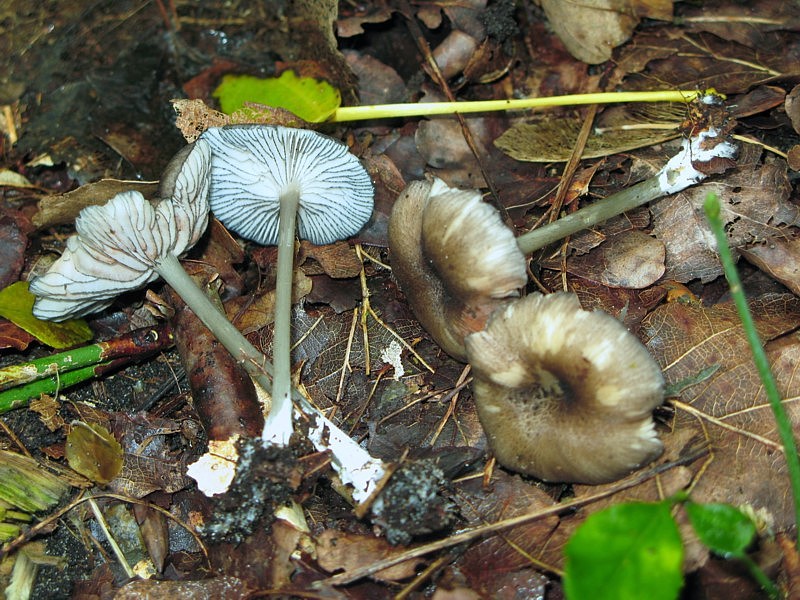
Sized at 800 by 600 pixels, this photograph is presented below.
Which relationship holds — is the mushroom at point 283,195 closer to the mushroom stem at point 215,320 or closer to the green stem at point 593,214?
the mushroom stem at point 215,320

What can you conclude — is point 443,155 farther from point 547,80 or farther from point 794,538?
point 794,538

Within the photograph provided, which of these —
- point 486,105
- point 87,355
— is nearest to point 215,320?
point 87,355

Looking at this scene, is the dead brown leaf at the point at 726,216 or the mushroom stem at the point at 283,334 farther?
the dead brown leaf at the point at 726,216

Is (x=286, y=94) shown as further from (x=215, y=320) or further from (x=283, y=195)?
(x=215, y=320)

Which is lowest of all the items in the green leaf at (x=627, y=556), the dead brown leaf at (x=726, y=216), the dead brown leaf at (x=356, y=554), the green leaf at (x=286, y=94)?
the dead brown leaf at (x=356, y=554)

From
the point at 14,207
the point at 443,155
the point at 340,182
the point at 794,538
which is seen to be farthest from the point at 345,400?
the point at 14,207

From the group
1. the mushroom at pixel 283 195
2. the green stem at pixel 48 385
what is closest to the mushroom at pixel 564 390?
the mushroom at pixel 283 195

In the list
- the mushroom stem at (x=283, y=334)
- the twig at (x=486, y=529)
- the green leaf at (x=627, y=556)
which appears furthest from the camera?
the mushroom stem at (x=283, y=334)

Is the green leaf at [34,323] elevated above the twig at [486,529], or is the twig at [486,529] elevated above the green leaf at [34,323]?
the green leaf at [34,323]
